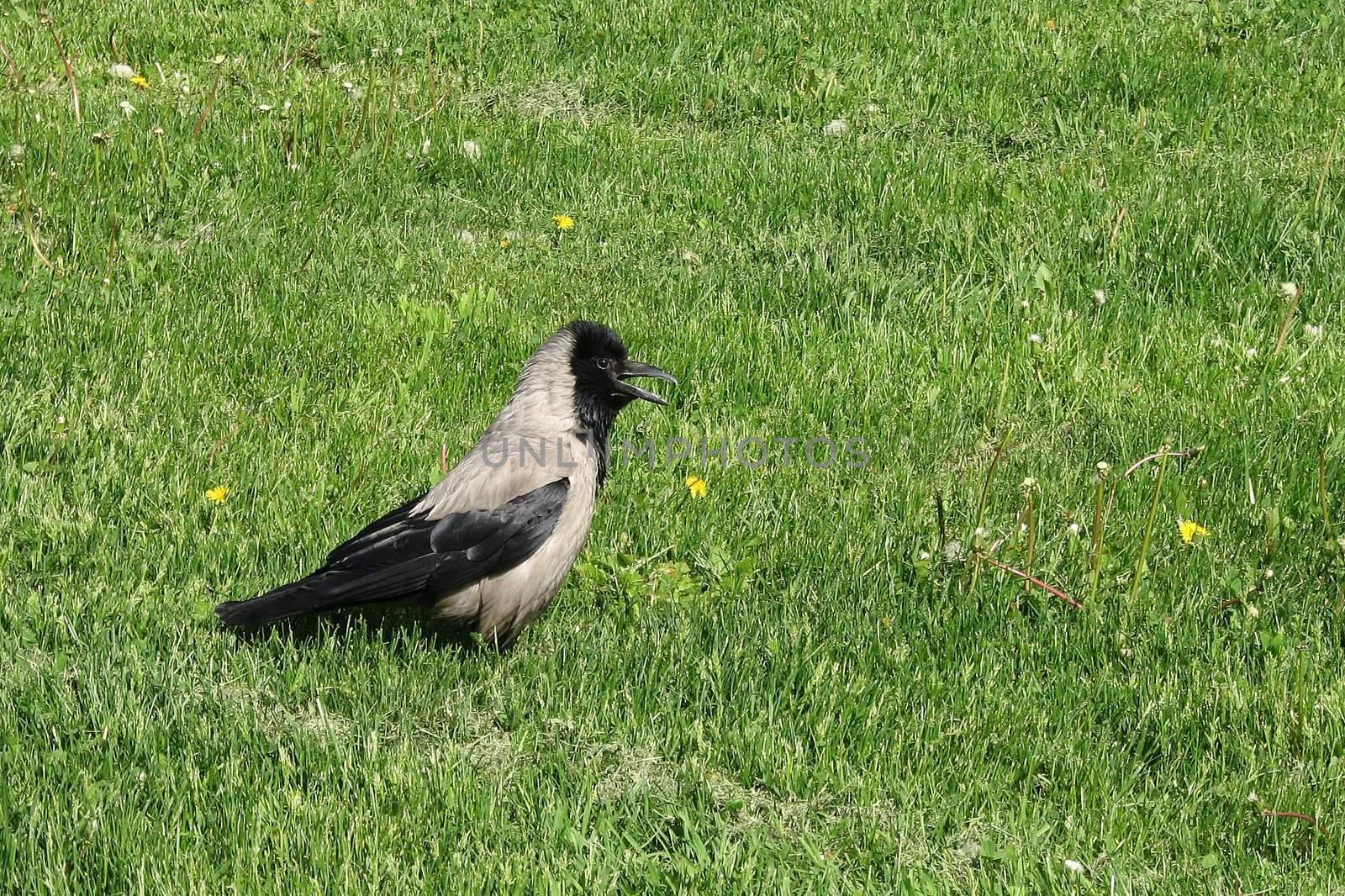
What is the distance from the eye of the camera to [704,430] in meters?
5.25

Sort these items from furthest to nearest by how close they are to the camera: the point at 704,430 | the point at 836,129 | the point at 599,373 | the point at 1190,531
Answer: the point at 836,129 → the point at 704,430 → the point at 599,373 → the point at 1190,531

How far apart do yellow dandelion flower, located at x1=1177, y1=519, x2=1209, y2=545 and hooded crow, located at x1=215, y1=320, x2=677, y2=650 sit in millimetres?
1834

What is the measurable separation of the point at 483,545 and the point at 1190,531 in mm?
2184

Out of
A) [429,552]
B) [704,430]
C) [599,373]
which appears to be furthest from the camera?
[704,430]

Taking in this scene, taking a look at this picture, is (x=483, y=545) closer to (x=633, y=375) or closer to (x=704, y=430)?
(x=633, y=375)

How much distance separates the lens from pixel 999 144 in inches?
300

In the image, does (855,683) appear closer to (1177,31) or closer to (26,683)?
(26,683)

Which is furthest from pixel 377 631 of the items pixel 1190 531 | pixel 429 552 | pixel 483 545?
pixel 1190 531

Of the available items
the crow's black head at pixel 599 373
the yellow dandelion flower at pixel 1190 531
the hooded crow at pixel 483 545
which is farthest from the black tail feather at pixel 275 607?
the yellow dandelion flower at pixel 1190 531

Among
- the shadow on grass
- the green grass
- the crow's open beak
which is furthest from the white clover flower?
the shadow on grass

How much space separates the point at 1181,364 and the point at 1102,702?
2083mm

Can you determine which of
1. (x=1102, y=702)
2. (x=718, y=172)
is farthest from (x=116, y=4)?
(x=1102, y=702)

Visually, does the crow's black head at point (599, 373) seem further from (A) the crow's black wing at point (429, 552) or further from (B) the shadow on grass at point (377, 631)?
(B) the shadow on grass at point (377, 631)

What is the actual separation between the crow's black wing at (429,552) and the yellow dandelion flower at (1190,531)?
6.32ft
